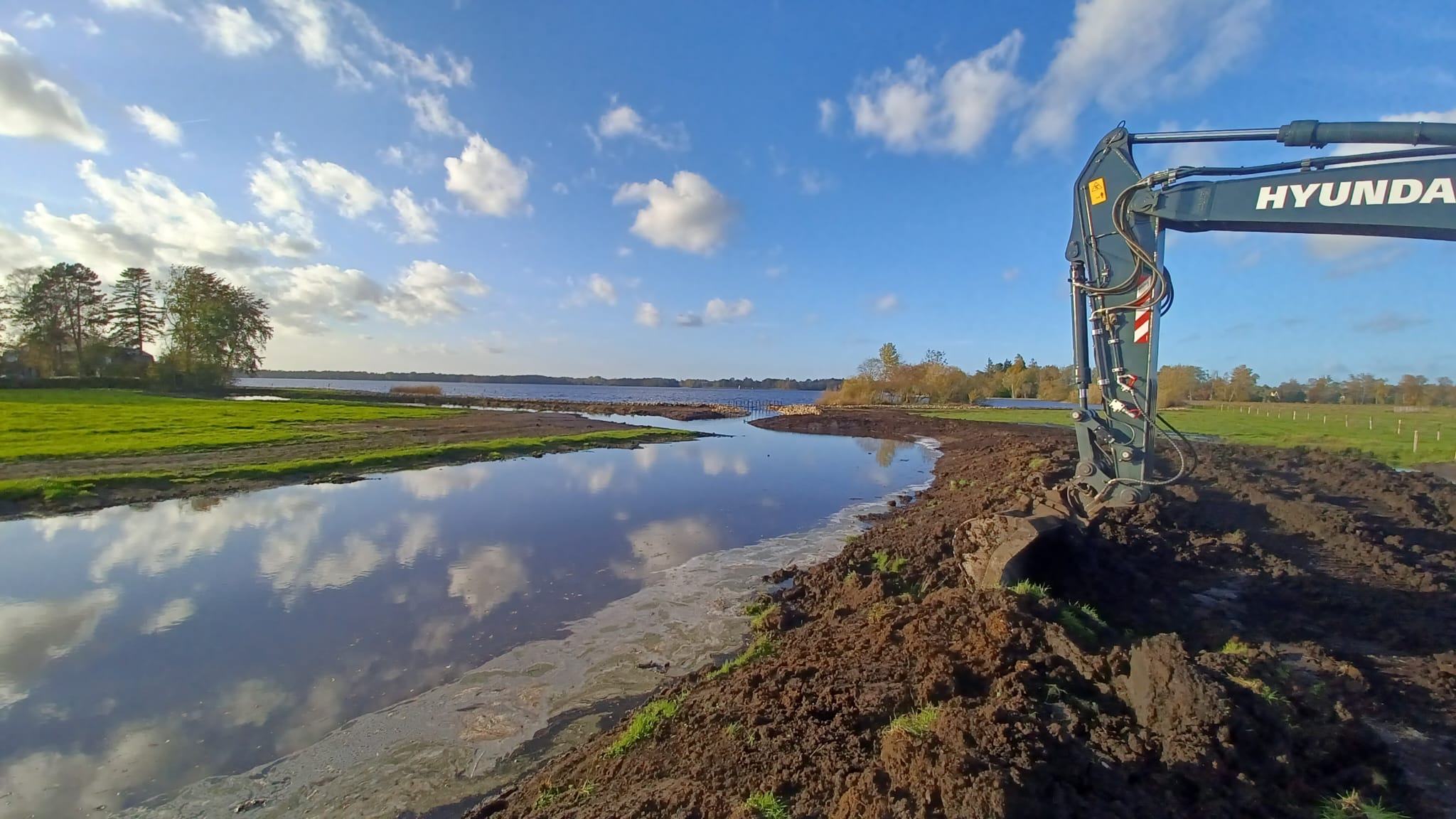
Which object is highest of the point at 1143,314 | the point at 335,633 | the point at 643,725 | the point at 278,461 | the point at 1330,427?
the point at 1143,314

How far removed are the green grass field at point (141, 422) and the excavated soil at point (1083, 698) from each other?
2709 centimetres

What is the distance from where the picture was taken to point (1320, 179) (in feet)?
19.7

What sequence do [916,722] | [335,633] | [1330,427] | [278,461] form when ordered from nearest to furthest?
[916,722] → [335,633] → [278,461] → [1330,427]

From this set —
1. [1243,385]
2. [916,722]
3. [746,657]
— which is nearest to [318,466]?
[746,657]

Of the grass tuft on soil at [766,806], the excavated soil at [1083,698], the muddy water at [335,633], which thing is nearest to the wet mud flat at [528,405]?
the muddy water at [335,633]

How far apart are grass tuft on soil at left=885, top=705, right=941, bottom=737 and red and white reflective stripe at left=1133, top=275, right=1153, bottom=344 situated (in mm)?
5385

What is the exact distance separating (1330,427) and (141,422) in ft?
218

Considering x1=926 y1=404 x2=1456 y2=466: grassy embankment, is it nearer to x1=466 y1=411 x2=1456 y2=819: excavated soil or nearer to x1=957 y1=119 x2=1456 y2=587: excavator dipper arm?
x1=466 y1=411 x2=1456 y2=819: excavated soil

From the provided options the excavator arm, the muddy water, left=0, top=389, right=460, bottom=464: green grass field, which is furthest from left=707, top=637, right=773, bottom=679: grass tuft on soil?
left=0, top=389, right=460, bottom=464: green grass field

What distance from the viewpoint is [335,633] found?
7.96 metres

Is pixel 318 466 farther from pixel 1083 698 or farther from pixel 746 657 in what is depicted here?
pixel 1083 698

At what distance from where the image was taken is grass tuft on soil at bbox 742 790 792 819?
11.5ft

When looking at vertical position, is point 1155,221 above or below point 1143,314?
above

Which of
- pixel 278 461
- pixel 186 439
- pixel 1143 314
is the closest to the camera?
pixel 1143 314
